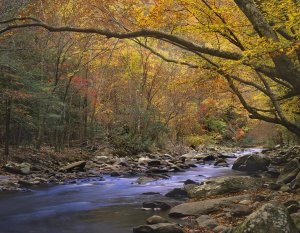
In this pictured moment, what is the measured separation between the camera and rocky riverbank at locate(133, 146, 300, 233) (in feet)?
20.5

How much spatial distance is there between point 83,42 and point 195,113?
16.5 metres

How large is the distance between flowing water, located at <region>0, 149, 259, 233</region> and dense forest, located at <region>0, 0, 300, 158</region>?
14.7 ft

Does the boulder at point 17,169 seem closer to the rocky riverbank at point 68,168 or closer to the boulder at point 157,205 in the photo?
the rocky riverbank at point 68,168

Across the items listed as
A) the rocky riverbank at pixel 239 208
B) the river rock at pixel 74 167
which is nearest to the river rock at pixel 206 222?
the rocky riverbank at pixel 239 208

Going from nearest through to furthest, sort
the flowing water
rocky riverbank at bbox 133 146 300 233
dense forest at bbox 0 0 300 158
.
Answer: rocky riverbank at bbox 133 146 300 233, the flowing water, dense forest at bbox 0 0 300 158

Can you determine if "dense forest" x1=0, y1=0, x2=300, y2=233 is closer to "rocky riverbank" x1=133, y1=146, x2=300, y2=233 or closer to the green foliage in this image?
"rocky riverbank" x1=133, y1=146, x2=300, y2=233

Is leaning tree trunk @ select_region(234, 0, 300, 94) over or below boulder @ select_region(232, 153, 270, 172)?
over

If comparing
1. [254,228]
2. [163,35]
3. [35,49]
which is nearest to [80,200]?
[163,35]

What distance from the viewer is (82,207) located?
38.0ft

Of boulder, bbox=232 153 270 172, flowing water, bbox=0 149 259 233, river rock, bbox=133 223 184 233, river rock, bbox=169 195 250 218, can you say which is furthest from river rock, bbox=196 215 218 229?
boulder, bbox=232 153 270 172

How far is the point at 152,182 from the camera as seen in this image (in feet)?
52.7

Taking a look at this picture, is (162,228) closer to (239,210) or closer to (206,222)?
(206,222)

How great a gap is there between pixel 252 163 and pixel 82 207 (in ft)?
38.7

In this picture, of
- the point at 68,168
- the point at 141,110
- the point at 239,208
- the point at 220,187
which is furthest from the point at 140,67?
the point at 239,208
